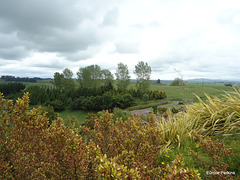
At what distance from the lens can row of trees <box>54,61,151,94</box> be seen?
1528 inches

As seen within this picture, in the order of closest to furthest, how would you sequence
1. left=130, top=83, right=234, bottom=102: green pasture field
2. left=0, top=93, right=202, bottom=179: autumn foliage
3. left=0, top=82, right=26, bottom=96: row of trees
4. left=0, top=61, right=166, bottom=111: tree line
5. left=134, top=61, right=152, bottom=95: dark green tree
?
1. left=0, top=93, right=202, bottom=179: autumn foliage
2. left=130, top=83, right=234, bottom=102: green pasture field
3. left=0, top=61, right=166, bottom=111: tree line
4. left=134, top=61, right=152, bottom=95: dark green tree
5. left=0, top=82, right=26, bottom=96: row of trees

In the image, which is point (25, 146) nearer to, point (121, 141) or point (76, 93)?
point (121, 141)

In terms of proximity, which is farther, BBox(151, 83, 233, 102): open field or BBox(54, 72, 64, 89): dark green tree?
BBox(54, 72, 64, 89): dark green tree

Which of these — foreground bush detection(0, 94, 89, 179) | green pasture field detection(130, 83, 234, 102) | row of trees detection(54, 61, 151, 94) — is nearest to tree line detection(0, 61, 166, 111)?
row of trees detection(54, 61, 151, 94)

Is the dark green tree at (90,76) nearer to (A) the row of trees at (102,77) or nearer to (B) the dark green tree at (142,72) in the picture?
(A) the row of trees at (102,77)

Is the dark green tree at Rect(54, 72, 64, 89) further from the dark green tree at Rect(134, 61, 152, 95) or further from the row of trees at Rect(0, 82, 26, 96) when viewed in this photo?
the dark green tree at Rect(134, 61, 152, 95)

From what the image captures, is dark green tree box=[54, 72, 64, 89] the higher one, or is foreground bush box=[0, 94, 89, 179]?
dark green tree box=[54, 72, 64, 89]

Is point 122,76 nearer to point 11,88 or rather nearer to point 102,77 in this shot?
point 102,77

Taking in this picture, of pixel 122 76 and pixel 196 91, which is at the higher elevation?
pixel 122 76

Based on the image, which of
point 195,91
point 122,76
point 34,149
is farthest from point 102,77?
point 34,149

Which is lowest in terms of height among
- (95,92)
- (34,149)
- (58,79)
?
(95,92)

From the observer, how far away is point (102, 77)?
1874 inches

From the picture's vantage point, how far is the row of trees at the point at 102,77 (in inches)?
1528

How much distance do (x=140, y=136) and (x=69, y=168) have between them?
1.19 meters
